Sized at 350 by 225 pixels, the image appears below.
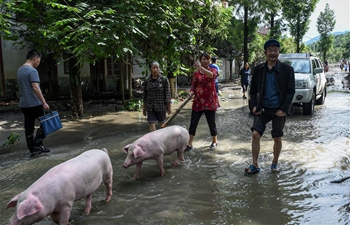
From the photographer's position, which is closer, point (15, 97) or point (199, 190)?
point (199, 190)

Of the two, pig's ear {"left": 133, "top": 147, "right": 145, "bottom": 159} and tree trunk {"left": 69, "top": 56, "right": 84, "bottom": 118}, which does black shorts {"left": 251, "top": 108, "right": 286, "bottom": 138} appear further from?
tree trunk {"left": 69, "top": 56, "right": 84, "bottom": 118}

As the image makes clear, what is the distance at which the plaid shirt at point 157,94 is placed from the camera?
654 cm

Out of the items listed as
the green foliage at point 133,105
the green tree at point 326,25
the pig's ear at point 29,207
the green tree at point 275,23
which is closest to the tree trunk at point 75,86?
the green foliage at point 133,105

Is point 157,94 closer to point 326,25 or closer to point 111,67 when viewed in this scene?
point 111,67

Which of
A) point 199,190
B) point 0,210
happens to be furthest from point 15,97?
point 199,190

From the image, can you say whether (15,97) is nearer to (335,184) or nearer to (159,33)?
(159,33)

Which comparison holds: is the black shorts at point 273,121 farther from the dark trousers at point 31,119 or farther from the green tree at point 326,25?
the green tree at point 326,25

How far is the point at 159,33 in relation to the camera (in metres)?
9.76

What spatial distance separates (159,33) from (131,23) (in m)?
1.94

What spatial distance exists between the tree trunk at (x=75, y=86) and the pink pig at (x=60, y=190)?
7.66m

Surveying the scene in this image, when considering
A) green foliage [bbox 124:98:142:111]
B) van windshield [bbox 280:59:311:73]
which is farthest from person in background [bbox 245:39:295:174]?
green foliage [bbox 124:98:142:111]

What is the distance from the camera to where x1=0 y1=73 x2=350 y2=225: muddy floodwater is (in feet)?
12.8

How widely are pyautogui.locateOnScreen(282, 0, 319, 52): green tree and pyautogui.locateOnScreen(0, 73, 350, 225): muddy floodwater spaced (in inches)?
1037

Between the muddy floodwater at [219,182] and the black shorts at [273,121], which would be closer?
the muddy floodwater at [219,182]
